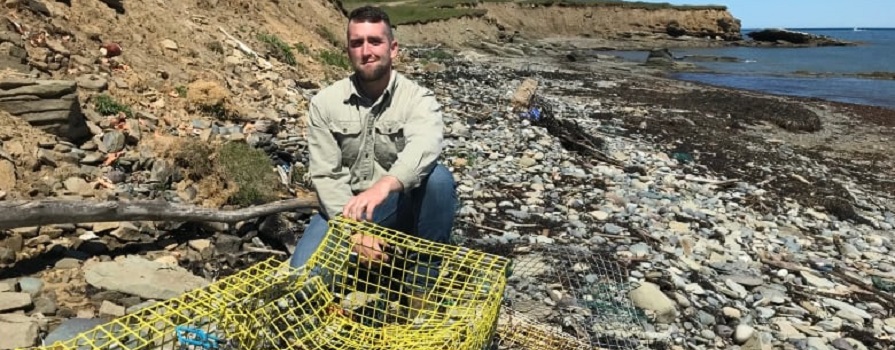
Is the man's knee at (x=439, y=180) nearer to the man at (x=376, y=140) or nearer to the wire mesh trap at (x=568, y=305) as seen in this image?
the man at (x=376, y=140)

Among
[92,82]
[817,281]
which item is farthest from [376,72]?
[92,82]

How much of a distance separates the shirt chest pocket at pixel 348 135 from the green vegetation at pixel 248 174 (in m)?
2.77

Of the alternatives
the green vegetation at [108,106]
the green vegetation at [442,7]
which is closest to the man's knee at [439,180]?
the green vegetation at [108,106]

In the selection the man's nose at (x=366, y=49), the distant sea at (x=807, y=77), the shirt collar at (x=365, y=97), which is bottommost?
the distant sea at (x=807, y=77)

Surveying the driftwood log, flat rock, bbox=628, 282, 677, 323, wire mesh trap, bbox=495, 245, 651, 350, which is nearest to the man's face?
wire mesh trap, bbox=495, 245, 651, 350

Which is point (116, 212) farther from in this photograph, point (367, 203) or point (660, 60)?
point (660, 60)

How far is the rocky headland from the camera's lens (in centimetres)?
564

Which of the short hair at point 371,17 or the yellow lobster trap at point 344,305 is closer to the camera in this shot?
the yellow lobster trap at point 344,305

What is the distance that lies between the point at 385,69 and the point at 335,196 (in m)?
0.96

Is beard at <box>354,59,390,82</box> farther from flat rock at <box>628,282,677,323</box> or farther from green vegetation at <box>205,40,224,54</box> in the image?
green vegetation at <box>205,40,224,54</box>

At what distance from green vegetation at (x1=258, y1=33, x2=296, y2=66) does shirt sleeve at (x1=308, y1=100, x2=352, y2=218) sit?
462 inches

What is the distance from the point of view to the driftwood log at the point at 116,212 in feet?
16.3

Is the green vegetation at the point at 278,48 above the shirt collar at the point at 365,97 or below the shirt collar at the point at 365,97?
below

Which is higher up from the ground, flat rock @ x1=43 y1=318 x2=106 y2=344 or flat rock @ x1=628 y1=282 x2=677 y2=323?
flat rock @ x1=43 y1=318 x2=106 y2=344
